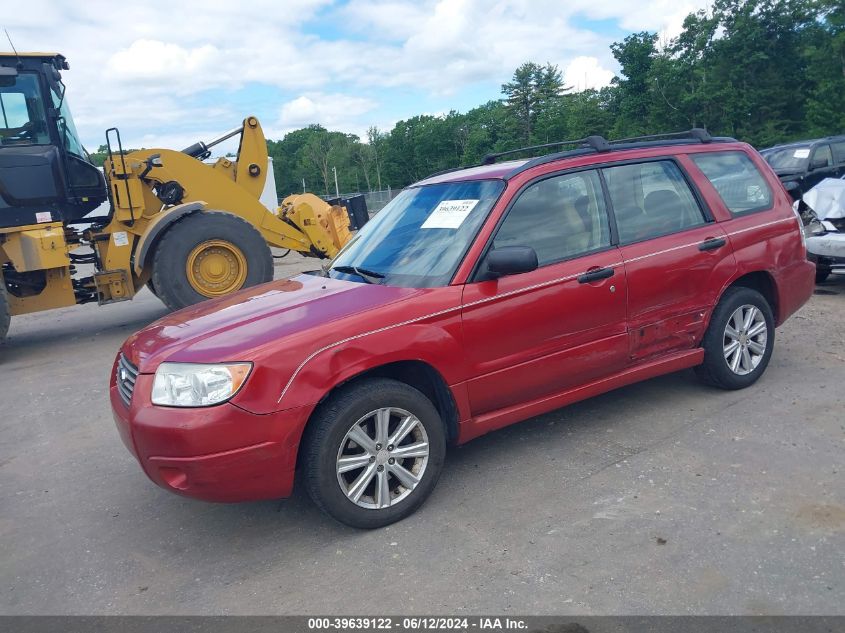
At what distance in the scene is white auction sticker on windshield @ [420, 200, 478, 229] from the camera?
13.5 ft

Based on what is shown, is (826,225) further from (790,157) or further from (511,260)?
(511,260)

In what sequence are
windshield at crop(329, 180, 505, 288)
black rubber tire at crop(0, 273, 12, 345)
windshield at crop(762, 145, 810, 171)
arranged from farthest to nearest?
windshield at crop(762, 145, 810, 171), black rubber tire at crop(0, 273, 12, 345), windshield at crop(329, 180, 505, 288)

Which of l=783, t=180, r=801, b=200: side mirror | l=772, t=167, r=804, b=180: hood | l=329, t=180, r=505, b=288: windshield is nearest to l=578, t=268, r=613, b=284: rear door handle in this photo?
l=329, t=180, r=505, b=288: windshield

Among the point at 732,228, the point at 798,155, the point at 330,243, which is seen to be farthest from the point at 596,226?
the point at 798,155

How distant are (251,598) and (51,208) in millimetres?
7356

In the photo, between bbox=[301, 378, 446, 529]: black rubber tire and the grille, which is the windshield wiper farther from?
the grille

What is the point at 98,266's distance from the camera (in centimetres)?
933

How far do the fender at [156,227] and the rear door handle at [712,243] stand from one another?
655 centimetres

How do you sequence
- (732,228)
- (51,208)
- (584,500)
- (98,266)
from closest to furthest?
(584,500) < (732,228) < (51,208) < (98,266)

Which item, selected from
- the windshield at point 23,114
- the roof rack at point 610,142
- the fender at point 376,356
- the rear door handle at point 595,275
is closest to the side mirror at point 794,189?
the roof rack at point 610,142

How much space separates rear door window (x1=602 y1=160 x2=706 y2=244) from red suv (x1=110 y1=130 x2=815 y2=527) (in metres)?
0.01

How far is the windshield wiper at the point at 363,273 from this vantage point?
4.09m

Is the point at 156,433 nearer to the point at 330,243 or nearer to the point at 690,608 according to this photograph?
the point at 690,608

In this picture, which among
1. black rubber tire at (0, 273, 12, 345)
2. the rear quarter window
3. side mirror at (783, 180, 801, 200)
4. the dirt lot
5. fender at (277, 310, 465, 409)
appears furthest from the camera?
side mirror at (783, 180, 801, 200)
